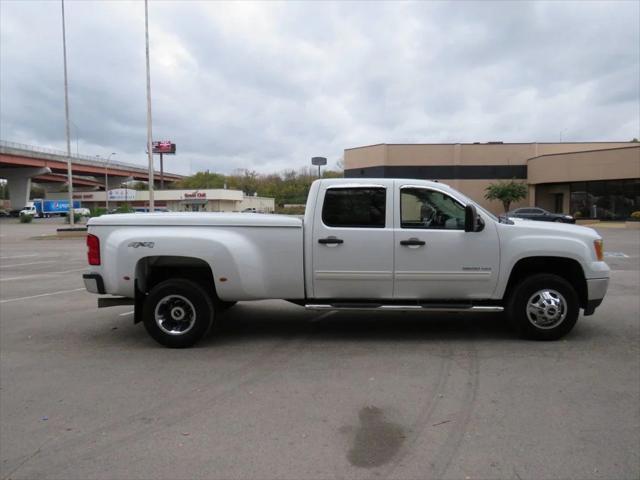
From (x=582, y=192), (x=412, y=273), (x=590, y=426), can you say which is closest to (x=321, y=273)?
(x=412, y=273)

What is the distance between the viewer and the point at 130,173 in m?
115

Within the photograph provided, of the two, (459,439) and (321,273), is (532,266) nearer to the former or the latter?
(321,273)

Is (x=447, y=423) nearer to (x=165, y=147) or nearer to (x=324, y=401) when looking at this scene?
(x=324, y=401)

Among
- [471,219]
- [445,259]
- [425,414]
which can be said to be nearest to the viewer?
[425,414]

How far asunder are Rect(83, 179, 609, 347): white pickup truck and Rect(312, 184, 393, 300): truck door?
0.04ft

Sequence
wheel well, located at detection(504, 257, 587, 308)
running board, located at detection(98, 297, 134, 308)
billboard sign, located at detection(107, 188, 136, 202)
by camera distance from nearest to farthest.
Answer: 1. wheel well, located at detection(504, 257, 587, 308)
2. running board, located at detection(98, 297, 134, 308)
3. billboard sign, located at detection(107, 188, 136, 202)

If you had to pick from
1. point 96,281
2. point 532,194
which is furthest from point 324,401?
point 532,194

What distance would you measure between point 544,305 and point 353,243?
2403 millimetres

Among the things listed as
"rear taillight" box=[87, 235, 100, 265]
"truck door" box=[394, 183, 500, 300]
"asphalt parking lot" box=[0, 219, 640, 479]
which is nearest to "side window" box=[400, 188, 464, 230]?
"truck door" box=[394, 183, 500, 300]

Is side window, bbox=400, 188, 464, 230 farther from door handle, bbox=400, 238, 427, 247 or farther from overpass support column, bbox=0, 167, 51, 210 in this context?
overpass support column, bbox=0, 167, 51, 210

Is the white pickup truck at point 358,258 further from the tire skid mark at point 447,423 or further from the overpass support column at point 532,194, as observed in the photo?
the overpass support column at point 532,194

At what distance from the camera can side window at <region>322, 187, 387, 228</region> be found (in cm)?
589

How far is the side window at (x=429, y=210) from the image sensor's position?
588 cm

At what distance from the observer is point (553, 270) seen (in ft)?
20.1
